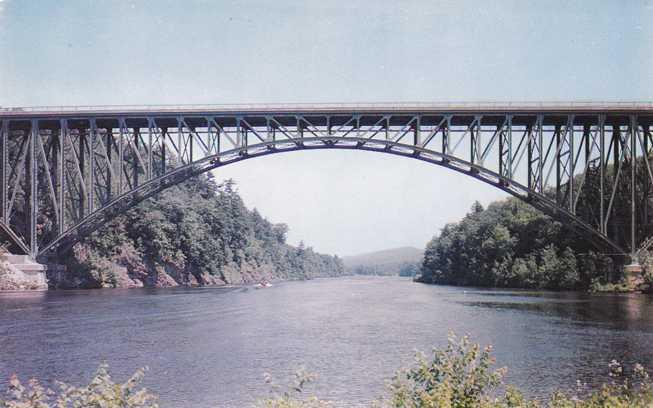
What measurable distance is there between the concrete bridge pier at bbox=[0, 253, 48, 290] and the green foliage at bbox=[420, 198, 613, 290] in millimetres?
43073

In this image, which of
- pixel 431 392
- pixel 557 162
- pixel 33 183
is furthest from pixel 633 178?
pixel 33 183

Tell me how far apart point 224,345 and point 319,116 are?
26.4 m

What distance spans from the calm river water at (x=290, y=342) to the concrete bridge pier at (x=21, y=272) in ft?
36.2

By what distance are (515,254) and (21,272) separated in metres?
51.1

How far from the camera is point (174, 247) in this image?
83250 mm

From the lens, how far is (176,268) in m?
84.0

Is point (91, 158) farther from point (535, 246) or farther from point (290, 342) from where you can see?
point (535, 246)

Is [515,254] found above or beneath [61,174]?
beneath

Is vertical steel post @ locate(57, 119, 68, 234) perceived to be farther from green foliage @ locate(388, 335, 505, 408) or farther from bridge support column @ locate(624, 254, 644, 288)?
green foliage @ locate(388, 335, 505, 408)

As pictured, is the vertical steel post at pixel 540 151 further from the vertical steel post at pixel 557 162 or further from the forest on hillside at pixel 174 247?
the forest on hillside at pixel 174 247

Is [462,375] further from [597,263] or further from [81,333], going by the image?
[597,263]

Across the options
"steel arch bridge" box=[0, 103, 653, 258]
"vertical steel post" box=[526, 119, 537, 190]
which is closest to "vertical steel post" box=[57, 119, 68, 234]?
"steel arch bridge" box=[0, 103, 653, 258]

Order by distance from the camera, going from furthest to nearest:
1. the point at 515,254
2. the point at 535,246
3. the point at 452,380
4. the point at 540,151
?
the point at 515,254, the point at 535,246, the point at 540,151, the point at 452,380

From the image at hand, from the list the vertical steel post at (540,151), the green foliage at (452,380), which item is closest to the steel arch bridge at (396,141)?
the vertical steel post at (540,151)
